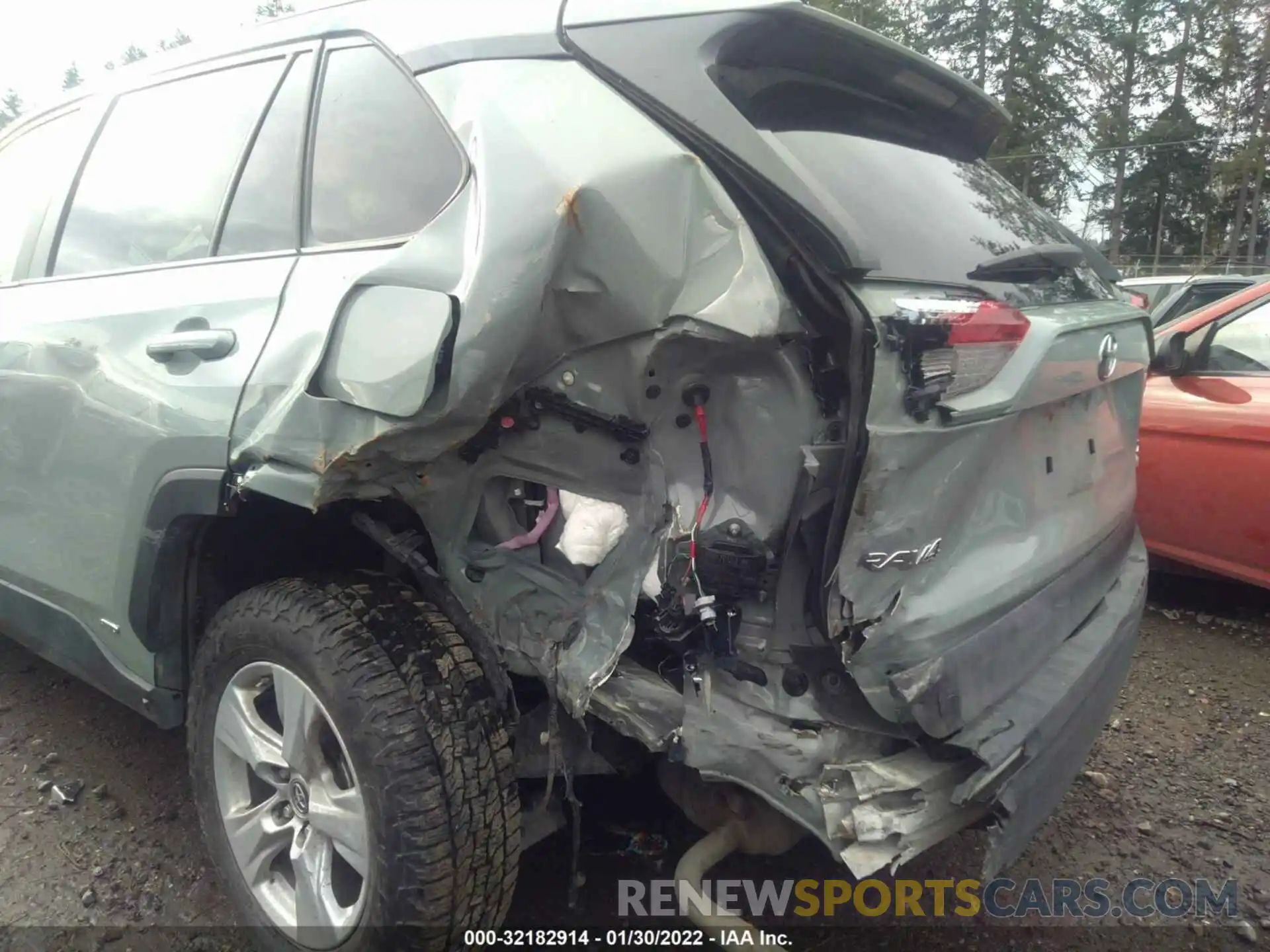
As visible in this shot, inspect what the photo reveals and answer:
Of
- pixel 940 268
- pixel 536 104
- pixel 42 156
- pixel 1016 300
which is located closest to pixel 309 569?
pixel 536 104

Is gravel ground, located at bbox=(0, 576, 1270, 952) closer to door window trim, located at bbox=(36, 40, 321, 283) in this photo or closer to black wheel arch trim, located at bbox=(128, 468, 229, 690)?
black wheel arch trim, located at bbox=(128, 468, 229, 690)

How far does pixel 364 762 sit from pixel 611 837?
95 centimetres

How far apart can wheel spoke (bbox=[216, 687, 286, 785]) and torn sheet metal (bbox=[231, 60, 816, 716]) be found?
1.78 ft

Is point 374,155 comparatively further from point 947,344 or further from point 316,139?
point 947,344

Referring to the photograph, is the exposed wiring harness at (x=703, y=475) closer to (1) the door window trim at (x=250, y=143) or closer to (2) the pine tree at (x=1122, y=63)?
(1) the door window trim at (x=250, y=143)

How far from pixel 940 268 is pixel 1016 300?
0.80 feet

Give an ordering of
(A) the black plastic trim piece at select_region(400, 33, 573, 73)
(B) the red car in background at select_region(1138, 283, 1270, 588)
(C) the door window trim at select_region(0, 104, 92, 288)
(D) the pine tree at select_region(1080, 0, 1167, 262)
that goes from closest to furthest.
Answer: (A) the black plastic trim piece at select_region(400, 33, 573, 73) → (C) the door window trim at select_region(0, 104, 92, 288) → (B) the red car in background at select_region(1138, 283, 1270, 588) → (D) the pine tree at select_region(1080, 0, 1167, 262)

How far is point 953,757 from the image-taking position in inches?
66.8

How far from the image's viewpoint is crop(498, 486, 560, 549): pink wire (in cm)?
185

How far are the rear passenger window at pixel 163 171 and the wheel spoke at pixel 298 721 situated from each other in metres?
1.13

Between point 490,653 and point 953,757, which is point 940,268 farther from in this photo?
point 490,653

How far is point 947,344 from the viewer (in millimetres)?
1649

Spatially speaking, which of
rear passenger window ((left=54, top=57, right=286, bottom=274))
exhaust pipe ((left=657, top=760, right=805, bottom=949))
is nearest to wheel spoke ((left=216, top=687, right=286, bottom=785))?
exhaust pipe ((left=657, top=760, right=805, bottom=949))

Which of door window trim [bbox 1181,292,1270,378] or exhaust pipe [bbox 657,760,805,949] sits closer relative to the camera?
exhaust pipe [bbox 657,760,805,949]
